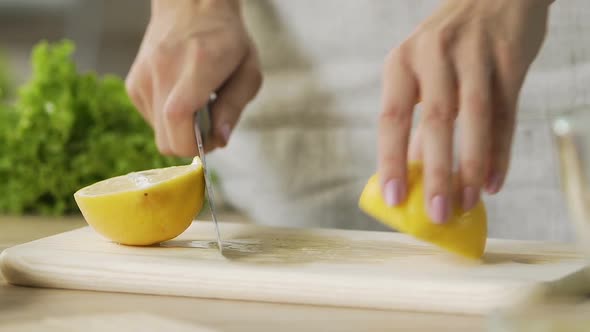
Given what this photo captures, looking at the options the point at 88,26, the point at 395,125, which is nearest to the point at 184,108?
the point at 395,125

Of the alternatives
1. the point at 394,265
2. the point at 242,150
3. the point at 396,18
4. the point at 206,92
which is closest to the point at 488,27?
the point at 394,265

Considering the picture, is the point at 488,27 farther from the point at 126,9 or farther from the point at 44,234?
the point at 126,9

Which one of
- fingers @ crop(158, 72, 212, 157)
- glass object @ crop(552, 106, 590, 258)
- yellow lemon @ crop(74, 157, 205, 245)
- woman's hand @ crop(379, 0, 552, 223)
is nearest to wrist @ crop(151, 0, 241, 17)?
fingers @ crop(158, 72, 212, 157)

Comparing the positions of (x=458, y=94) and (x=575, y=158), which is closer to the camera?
(x=575, y=158)

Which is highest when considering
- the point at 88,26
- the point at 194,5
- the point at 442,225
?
the point at 194,5

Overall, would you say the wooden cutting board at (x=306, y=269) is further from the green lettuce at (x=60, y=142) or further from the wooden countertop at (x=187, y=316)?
the green lettuce at (x=60, y=142)

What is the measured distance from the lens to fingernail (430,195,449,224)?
1045mm

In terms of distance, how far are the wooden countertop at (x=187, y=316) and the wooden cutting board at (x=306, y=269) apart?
1 centimetres

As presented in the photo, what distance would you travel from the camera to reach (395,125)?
1.09 m

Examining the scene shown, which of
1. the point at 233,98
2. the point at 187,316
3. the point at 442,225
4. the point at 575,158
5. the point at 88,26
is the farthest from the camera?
the point at 88,26

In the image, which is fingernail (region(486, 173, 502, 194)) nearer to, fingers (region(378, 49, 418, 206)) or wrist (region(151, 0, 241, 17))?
fingers (region(378, 49, 418, 206))

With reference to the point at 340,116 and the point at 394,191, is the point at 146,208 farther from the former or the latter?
the point at 340,116

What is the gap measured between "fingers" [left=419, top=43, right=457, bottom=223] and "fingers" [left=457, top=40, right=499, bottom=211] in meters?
0.02

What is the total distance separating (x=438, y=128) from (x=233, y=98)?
48 cm
